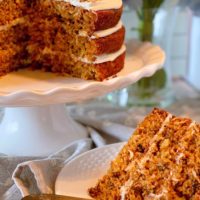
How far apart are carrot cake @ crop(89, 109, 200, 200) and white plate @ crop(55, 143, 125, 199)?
3cm

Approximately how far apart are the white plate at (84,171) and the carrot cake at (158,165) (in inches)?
1.4

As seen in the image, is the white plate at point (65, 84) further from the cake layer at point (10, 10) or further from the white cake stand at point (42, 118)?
the cake layer at point (10, 10)

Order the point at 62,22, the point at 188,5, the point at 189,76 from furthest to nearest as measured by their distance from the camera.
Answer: the point at 189,76
the point at 188,5
the point at 62,22

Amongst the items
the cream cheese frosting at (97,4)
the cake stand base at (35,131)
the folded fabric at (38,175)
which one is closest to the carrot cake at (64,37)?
the cream cheese frosting at (97,4)

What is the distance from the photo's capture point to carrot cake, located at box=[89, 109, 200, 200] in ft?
3.34

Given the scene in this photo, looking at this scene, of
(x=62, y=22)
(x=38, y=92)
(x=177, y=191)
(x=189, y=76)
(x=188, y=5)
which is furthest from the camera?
(x=189, y=76)

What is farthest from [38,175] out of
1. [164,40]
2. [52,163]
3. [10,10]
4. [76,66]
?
[164,40]

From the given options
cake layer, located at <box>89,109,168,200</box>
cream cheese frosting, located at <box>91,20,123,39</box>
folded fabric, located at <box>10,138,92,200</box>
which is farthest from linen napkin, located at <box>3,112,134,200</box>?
cream cheese frosting, located at <box>91,20,123,39</box>

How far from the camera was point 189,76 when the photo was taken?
2.14 metres

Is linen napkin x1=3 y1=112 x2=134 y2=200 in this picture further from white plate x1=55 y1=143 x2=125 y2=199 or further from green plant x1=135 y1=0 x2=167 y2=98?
green plant x1=135 y1=0 x2=167 y2=98

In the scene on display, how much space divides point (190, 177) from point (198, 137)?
3.7 inches

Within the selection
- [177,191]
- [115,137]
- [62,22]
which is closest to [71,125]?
[115,137]

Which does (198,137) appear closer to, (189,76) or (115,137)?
(115,137)

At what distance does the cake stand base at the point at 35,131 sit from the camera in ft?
4.57
